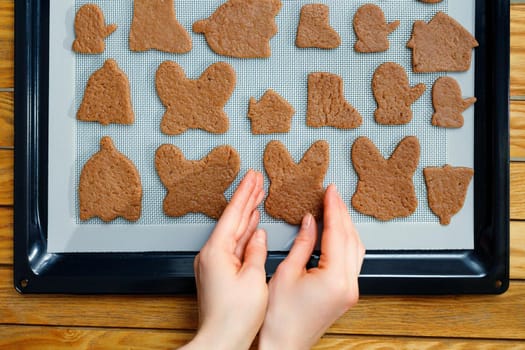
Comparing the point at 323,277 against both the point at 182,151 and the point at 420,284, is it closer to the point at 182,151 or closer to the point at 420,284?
the point at 420,284

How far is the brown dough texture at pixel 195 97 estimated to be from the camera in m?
0.75

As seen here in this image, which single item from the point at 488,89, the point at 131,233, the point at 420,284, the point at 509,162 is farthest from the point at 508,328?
the point at 131,233

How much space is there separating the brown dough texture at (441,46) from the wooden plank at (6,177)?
26.9 inches

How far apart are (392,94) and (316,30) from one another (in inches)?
6.4

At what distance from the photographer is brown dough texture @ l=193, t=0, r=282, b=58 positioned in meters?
0.75

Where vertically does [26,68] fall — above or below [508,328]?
above

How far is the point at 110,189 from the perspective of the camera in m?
0.75

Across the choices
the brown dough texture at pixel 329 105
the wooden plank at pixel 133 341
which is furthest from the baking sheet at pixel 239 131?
the wooden plank at pixel 133 341

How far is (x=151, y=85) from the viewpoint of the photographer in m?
0.76

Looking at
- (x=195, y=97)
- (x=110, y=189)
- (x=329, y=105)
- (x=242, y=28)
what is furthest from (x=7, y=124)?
(x=329, y=105)

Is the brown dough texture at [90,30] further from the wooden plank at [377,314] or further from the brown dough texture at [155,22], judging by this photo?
the wooden plank at [377,314]

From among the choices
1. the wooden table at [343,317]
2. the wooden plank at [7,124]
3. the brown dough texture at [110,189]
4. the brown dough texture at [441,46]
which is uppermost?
the brown dough texture at [441,46]

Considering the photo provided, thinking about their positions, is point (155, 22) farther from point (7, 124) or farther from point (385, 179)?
point (385, 179)

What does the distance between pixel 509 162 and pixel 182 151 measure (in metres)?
0.53
